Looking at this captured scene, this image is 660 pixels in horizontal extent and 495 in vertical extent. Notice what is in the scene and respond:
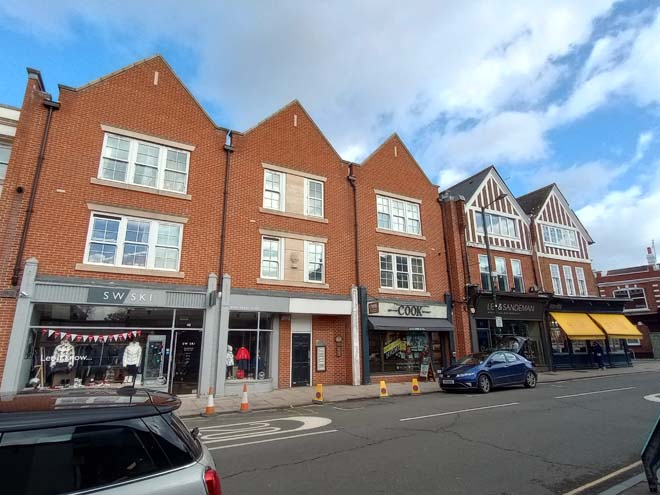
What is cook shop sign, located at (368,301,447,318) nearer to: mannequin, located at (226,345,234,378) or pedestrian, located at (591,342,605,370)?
mannequin, located at (226,345,234,378)

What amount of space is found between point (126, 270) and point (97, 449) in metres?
12.3

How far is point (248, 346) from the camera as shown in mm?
15344

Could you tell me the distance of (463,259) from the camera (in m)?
Answer: 22.1

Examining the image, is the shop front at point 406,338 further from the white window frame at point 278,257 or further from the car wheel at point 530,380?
the white window frame at point 278,257

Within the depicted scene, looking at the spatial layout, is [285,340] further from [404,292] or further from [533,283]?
[533,283]

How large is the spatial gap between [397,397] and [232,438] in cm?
789

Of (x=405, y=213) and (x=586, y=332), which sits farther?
(x=586, y=332)

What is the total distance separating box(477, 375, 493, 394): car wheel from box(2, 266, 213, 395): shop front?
10.3 metres

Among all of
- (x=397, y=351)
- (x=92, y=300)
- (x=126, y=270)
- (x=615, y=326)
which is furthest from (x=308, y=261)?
(x=615, y=326)

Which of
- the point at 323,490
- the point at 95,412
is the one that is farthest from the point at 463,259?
the point at 95,412

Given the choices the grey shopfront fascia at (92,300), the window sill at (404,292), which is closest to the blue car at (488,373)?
the window sill at (404,292)

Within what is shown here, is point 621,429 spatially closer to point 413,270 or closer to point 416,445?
point 416,445

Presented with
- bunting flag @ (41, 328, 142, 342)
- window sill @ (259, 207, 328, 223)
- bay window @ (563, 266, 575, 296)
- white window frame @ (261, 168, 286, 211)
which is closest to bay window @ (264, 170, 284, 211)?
white window frame @ (261, 168, 286, 211)

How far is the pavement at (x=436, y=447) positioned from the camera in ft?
16.9
